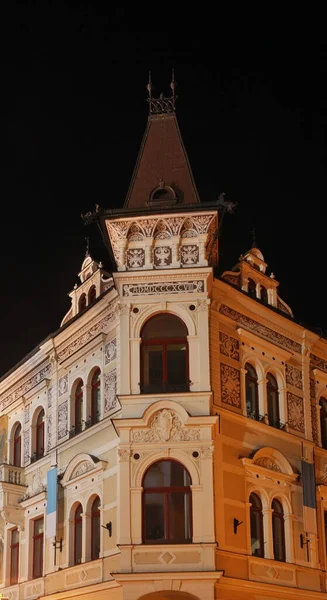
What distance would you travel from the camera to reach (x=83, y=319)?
32625 mm

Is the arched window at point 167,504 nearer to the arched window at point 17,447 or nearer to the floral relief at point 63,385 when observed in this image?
the floral relief at point 63,385

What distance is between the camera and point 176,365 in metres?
29.0

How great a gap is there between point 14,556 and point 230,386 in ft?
36.0

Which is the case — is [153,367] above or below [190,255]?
below

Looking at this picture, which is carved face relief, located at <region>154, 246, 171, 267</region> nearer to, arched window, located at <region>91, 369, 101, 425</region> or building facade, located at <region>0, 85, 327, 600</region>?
building facade, located at <region>0, 85, 327, 600</region>

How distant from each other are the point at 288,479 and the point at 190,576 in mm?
5762

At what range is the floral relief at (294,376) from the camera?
32.9 m

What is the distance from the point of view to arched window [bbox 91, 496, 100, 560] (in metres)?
29.7

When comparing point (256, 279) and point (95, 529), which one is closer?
point (95, 529)

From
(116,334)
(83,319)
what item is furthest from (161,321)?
(83,319)

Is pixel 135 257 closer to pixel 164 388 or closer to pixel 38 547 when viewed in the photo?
pixel 164 388

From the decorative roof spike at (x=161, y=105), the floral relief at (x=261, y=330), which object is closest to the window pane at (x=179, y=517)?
the floral relief at (x=261, y=330)

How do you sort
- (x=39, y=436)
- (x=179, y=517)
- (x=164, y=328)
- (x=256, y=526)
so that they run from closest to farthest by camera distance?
Result: (x=179, y=517)
(x=164, y=328)
(x=256, y=526)
(x=39, y=436)

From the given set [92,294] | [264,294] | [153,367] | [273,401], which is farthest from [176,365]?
[264,294]
